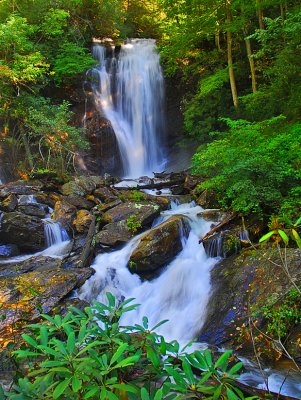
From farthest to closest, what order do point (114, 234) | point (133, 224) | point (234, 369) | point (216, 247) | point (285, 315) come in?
point (133, 224)
point (114, 234)
point (216, 247)
point (285, 315)
point (234, 369)

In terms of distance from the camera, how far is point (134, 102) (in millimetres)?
16188

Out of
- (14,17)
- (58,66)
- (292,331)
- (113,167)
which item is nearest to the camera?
(292,331)

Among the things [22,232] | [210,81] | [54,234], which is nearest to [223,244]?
[54,234]

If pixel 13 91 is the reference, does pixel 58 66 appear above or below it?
above

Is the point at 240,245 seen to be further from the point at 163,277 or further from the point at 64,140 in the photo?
the point at 64,140

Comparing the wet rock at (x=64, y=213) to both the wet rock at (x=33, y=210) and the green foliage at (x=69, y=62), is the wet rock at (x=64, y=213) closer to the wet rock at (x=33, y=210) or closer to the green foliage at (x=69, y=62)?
the wet rock at (x=33, y=210)

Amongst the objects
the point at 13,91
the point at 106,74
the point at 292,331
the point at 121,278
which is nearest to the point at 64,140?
the point at 13,91

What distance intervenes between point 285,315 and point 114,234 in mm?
4589

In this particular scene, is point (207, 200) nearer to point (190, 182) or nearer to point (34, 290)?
point (190, 182)

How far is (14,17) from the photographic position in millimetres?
11602

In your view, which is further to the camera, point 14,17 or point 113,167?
point 113,167

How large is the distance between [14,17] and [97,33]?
23.3ft

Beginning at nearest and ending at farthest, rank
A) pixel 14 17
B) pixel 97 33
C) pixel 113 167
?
1. pixel 14 17
2. pixel 113 167
3. pixel 97 33

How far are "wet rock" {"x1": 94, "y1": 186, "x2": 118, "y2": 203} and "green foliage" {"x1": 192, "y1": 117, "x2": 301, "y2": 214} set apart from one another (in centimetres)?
348
